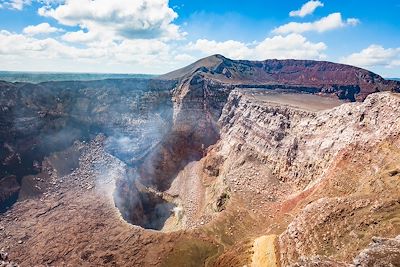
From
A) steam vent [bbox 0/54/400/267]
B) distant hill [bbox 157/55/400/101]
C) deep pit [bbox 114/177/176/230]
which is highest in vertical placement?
distant hill [bbox 157/55/400/101]

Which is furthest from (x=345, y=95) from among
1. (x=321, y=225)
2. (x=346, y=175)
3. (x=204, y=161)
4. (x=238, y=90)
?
(x=321, y=225)

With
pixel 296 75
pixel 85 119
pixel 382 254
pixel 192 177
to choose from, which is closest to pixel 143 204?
pixel 192 177

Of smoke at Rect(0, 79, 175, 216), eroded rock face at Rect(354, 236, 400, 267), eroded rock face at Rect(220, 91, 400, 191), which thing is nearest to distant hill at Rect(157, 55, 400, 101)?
smoke at Rect(0, 79, 175, 216)

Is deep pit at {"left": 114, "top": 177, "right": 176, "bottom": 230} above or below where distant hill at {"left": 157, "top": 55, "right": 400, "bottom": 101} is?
below

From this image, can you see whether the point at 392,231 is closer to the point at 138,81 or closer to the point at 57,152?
the point at 57,152

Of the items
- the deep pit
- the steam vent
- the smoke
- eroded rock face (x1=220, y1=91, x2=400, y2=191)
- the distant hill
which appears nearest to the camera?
the steam vent

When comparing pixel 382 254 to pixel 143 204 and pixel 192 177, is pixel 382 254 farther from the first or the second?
pixel 192 177

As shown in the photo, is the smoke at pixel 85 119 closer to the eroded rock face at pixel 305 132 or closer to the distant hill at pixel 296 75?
the eroded rock face at pixel 305 132

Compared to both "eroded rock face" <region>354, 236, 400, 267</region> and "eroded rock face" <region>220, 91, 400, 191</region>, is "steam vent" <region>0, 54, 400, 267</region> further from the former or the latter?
"eroded rock face" <region>220, 91, 400, 191</region>
